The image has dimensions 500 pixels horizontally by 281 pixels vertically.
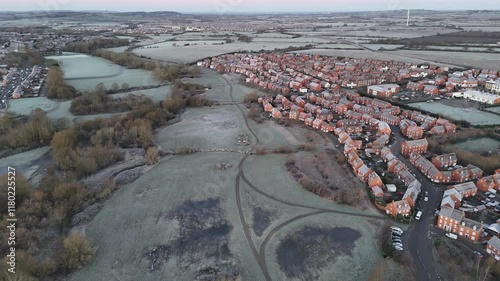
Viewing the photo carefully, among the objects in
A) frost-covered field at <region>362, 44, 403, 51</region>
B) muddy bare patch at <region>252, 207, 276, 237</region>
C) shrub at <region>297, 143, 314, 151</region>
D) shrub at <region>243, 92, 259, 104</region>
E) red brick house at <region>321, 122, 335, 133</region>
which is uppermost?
frost-covered field at <region>362, 44, 403, 51</region>

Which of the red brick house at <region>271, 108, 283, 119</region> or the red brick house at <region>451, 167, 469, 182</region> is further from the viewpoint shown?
the red brick house at <region>271, 108, 283, 119</region>

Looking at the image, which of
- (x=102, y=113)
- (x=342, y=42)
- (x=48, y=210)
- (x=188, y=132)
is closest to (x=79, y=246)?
(x=48, y=210)

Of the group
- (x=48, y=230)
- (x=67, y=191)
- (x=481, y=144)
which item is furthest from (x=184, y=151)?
(x=481, y=144)

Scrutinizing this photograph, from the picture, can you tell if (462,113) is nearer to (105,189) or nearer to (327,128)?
(327,128)

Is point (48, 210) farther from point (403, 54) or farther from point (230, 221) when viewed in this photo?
point (403, 54)

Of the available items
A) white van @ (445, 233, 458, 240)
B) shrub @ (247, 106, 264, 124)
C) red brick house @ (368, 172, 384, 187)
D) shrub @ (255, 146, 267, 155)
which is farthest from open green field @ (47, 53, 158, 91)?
white van @ (445, 233, 458, 240)

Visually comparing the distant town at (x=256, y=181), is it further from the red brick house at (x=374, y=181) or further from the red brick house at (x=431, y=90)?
the red brick house at (x=431, y=90)

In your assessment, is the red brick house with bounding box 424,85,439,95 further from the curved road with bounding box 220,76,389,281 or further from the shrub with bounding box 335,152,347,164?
the curved road with bounding box 220,76,389,281
